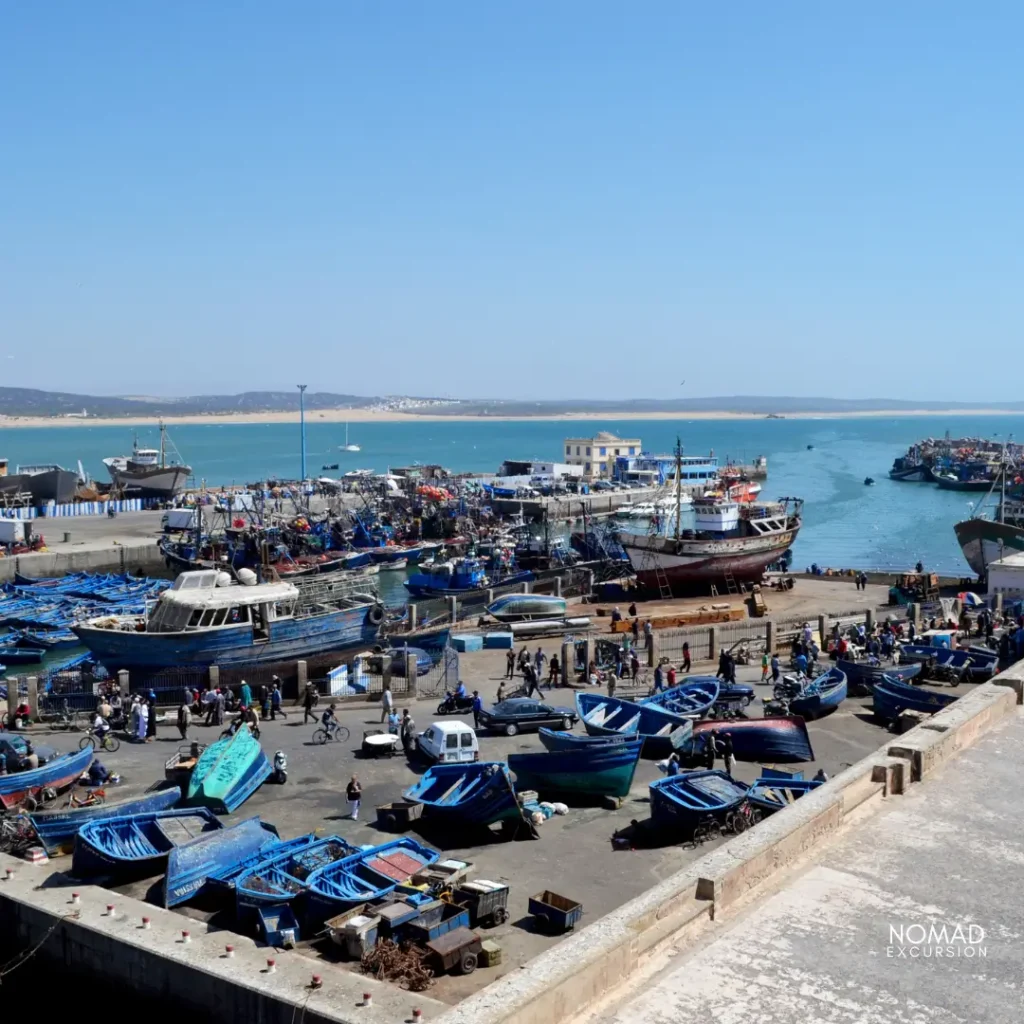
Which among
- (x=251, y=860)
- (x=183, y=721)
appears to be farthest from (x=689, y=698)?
(x=251, y=860)

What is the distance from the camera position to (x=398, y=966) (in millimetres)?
13883

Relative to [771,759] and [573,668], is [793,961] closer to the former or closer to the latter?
[771,759]

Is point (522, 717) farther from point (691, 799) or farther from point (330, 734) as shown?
point (691, 799)

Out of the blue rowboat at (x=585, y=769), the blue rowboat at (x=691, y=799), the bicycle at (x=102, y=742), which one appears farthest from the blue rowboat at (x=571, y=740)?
the bicycle at (x=102, y=742)

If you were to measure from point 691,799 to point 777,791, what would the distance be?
1.73 m

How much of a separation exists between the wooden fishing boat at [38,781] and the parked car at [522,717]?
8.50 meters

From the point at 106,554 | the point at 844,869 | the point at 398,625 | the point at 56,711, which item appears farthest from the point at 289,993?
the point at 106,554

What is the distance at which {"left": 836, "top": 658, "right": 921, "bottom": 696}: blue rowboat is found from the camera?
28.1 m

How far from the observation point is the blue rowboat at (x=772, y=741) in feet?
73.8

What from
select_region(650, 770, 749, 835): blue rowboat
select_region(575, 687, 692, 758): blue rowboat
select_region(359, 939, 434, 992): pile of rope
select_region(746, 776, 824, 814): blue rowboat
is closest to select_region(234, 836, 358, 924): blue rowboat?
select_region(359, 939, 434, 992): pile of rope

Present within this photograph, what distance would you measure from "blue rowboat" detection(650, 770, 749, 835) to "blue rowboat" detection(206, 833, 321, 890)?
18.6 feet

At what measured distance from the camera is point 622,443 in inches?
4631

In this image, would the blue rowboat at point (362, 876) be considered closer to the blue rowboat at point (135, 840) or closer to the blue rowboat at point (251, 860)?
the blue rowboat at point (251, 860)

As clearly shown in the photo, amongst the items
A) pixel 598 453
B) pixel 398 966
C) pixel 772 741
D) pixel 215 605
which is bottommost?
pixel 398 966
